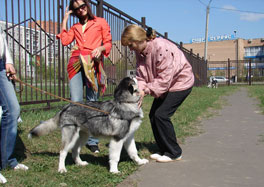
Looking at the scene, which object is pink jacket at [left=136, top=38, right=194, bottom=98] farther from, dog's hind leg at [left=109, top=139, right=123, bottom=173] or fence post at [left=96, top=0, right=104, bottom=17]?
fence post at [left=96, top=0, right=104, bottom=17]

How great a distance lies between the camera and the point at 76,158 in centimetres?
414

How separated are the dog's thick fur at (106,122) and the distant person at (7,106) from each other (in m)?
0.31

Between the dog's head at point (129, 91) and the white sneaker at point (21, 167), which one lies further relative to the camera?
the dog's head at point (129, 91)

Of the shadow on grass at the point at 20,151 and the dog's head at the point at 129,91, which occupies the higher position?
the dog's head at the point at 129,91

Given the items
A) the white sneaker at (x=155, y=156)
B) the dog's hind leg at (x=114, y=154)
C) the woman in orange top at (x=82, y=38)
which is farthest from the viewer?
the woman in orange top at (x=82, y=38)

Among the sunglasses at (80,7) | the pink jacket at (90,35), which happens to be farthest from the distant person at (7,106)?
the sunglasses at (80,7)

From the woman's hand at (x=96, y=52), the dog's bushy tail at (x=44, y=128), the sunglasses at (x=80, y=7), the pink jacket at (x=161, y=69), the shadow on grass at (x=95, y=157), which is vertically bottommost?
the shadow on grass at (x=95, y=157)

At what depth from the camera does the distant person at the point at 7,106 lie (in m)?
3.55

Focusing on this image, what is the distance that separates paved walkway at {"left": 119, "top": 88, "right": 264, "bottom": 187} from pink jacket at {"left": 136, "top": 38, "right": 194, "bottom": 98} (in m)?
1.10

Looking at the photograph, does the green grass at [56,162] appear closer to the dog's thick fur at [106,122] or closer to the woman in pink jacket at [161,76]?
the dog's thick fur at [106,122]

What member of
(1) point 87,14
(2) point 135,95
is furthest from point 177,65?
(1) point 87,14

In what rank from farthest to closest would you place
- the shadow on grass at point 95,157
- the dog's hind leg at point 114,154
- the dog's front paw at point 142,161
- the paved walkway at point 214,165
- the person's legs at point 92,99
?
the person's legs at point 92,99
the shadow on grass at point 95,157
the dog's front paw at point 142,161
the dog's hind leg at point 114,154
the paved walkway at point 214,165

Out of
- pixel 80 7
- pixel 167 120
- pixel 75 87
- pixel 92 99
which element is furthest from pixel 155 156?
pixel 80 7

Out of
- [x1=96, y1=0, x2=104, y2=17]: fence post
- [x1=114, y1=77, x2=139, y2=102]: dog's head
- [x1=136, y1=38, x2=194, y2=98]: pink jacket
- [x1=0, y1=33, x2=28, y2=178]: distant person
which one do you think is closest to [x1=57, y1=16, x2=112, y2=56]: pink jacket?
[x1=136, y1=38, x2=194, y2=98]: pink jacket
